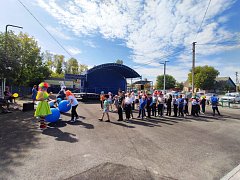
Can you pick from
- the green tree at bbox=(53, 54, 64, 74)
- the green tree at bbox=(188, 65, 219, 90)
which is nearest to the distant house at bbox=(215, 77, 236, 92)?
the green tree at bbox=(188, 65, 219, 90)

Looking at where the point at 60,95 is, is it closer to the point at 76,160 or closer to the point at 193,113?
the point at 76,160

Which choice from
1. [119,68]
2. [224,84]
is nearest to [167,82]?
[224,84]

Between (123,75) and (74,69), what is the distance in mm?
37252

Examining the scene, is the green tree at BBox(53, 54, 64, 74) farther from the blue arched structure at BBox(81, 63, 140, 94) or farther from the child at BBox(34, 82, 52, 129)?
the child at BBox(34, 82, 52, 129)

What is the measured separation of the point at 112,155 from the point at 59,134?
2917 millimetres

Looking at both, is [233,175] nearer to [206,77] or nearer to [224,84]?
[206,77]

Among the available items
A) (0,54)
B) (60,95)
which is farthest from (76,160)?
(0,54)

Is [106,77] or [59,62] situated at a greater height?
[59,62]

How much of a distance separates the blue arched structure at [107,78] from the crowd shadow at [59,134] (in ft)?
60.8

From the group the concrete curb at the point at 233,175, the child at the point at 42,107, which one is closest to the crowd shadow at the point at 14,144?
the child at the point at 42,107

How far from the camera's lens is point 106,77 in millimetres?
29766

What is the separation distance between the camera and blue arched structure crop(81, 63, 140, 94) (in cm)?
2629

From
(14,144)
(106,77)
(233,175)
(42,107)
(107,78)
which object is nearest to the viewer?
(233,175)

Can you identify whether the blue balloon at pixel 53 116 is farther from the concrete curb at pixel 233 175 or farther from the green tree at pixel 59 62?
the green tree at pixel 59 62
